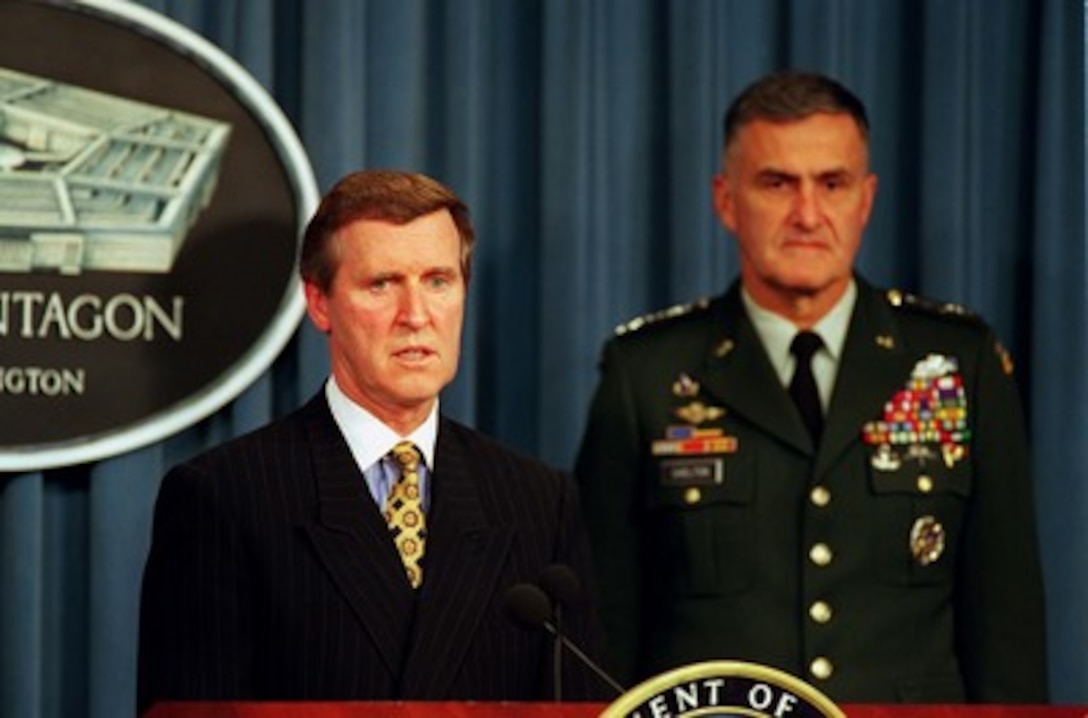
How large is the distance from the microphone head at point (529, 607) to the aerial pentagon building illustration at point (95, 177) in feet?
4.43

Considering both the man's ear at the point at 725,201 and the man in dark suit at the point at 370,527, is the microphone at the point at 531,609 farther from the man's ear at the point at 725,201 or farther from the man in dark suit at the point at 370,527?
the man's ear at the point at 725,201

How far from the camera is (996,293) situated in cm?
371

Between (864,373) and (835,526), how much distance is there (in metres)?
0.22

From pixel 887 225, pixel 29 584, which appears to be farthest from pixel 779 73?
pixel 29 584

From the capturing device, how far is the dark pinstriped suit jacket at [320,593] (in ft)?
8.99

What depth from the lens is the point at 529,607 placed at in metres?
2.44

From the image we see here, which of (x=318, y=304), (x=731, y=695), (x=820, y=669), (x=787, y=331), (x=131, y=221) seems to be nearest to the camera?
(x=731, y=695)

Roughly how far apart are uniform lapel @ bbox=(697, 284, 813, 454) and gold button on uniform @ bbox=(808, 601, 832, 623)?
8.4 inches

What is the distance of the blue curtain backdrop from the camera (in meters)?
3.64

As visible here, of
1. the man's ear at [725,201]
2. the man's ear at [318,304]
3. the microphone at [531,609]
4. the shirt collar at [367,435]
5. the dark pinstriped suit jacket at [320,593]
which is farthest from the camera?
the man's ear at [725,201]

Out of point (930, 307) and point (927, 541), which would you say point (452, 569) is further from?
point (930, 307)

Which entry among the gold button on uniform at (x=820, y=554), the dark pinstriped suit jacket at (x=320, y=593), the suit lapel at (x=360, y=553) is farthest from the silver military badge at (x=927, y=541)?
the suit lapel at (x=360, y=553)

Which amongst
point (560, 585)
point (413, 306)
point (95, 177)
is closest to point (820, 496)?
point (413, 306)

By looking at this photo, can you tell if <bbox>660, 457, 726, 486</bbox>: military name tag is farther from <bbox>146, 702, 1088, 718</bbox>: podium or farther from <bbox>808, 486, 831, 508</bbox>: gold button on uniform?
<bbox>146, 702, 1088, 718</bbox>: podium
